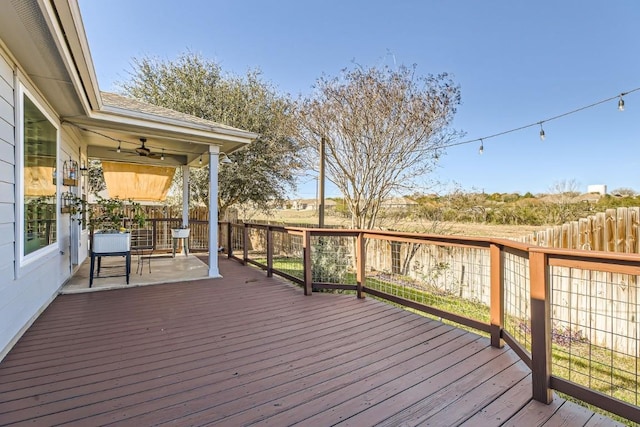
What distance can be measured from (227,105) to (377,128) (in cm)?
524

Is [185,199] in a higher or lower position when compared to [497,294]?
higher

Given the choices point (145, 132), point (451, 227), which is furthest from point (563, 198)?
point (145, 132)

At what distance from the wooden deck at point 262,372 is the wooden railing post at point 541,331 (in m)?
0.10

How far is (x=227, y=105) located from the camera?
32.3ft

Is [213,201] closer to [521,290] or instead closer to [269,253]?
[269,253]

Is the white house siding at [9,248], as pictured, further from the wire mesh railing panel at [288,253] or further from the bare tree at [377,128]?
the bare tree at [377,128]

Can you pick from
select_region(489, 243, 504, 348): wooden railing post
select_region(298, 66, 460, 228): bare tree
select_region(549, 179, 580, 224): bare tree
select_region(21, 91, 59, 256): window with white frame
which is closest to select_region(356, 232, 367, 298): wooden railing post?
select_region(489, 243, 504, 348): wooden railing post

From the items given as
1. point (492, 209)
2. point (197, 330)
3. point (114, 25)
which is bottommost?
point (197, 330)

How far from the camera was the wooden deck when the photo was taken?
1732mm

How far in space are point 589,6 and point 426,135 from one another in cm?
380

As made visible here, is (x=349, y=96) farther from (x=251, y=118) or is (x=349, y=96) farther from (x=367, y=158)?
(x=251, y=118)

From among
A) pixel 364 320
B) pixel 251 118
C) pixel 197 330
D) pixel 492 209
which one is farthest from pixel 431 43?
pixel 197 330

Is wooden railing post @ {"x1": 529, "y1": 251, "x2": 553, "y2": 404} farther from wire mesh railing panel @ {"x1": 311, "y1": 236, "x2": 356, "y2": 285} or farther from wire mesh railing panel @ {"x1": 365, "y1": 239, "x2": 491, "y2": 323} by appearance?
wire mesh railing panel @ {"x1": 311, "y1": 236, "x2": 356, "y2": 285}

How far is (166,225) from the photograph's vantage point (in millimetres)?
8617
